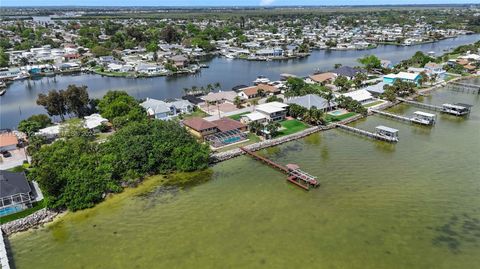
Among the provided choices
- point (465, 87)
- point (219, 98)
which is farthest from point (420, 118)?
point (219, 98)

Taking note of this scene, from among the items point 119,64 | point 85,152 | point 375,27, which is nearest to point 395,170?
point 85,152

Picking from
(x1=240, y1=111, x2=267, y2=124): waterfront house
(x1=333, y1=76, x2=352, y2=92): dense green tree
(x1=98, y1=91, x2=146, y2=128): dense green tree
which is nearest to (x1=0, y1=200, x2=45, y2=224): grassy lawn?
(x1=98, y1=91, x2=146, y2=128): dense green tree

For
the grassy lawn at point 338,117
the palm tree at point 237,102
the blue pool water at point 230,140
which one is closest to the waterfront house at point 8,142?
the blue pool water at point 230,140

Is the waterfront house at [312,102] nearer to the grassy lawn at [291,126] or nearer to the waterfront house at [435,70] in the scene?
→ the grassy lawn at [291,126]

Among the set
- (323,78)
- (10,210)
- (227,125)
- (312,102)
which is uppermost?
(323,78)

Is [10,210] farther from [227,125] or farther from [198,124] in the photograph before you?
[227,125]

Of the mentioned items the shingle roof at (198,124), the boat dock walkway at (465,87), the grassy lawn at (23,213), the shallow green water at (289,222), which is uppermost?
the shingle roof at (198,124)

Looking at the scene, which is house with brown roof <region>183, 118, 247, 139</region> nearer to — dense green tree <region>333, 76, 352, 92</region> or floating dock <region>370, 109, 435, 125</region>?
floating dock <region>370, 109, 435, 125</region>
